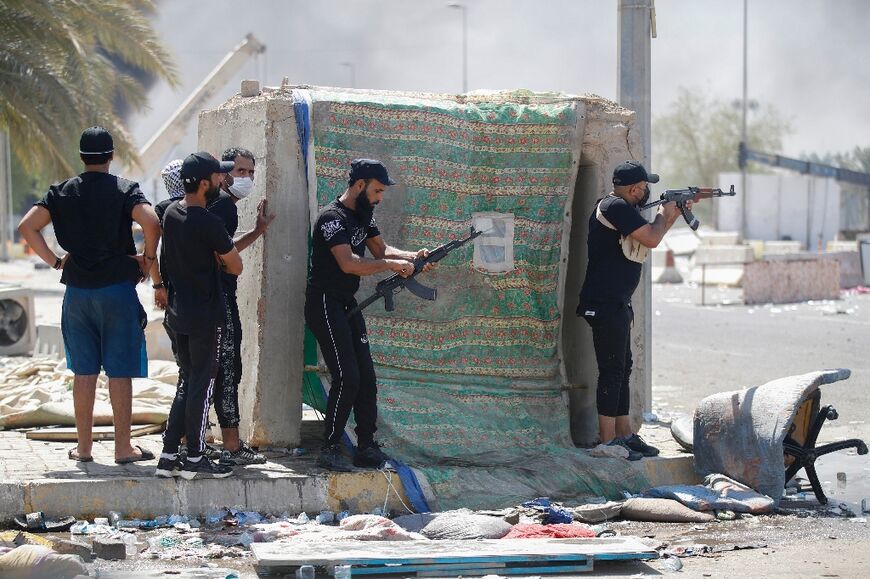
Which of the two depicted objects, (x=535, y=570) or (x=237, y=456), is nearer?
(x=535, y=570)

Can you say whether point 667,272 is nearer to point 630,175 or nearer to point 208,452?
point 630,175

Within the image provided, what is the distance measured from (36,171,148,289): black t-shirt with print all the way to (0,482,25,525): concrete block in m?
1.12

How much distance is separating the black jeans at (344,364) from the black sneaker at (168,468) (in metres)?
0.87

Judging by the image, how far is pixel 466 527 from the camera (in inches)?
247

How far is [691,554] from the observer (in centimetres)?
605

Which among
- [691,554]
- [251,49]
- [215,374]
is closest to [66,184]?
[215,374]

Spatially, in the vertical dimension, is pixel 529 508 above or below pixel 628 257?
below

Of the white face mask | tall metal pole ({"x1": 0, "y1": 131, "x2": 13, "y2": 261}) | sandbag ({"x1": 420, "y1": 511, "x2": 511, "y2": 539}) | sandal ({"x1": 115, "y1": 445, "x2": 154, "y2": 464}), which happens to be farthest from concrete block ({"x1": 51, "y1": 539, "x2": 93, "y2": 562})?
tall metal pole ({"x1": 0, "y1": 131, "x2": 13, "y2": 261})

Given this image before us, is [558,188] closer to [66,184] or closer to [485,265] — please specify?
[485,265]

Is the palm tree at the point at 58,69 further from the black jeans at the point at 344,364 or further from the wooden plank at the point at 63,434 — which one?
the black jeans at the point at 344,364

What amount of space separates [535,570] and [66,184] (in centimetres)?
326

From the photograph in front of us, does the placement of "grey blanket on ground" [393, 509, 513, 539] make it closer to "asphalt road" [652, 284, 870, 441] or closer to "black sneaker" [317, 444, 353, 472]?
"black sneaker" [317, 444, 353, 472]

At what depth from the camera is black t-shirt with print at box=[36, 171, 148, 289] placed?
6.70 m

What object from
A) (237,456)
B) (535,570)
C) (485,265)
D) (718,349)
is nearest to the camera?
(535,570)
